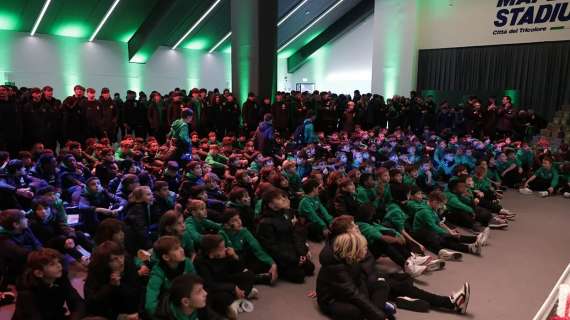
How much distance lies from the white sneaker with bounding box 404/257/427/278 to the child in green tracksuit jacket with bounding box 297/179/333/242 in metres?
1.05

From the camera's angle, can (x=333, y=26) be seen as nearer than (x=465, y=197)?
No

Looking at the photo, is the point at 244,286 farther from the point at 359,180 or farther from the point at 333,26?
the point at 333,26

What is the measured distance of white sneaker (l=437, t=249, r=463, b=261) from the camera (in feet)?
15.5

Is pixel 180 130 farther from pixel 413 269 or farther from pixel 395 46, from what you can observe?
pixel 395 46

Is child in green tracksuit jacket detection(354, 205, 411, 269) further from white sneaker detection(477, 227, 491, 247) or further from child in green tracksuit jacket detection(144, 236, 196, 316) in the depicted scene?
child in green tracksuit jacket detection(144, 236, 196, 316)

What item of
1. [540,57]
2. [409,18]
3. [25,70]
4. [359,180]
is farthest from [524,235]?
[25,70]

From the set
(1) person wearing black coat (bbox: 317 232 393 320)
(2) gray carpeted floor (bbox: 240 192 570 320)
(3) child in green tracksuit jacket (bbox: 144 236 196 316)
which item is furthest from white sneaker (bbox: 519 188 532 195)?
(3) child in green tracksuit jacket (bbox: 144 236 196 316)

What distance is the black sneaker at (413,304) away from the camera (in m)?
3.58

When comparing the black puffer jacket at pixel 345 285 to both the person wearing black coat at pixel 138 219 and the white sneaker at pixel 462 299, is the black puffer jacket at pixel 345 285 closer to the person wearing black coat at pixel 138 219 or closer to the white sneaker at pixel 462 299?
the white sneaker at pixel 462 299

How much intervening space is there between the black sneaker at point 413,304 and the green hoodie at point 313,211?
155 centimetres

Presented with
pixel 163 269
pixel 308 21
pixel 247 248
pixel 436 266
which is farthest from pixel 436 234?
pixel 308 21

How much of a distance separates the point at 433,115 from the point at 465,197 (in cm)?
732

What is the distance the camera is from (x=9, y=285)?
3.81 meters

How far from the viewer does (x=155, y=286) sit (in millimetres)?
2943
